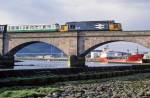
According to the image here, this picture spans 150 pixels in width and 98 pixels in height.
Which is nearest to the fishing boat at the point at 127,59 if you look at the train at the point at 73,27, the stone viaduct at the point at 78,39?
the train at the point at 73,27

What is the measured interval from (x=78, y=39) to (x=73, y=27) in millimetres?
4679

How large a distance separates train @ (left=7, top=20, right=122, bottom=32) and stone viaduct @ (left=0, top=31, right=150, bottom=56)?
5.62 feet

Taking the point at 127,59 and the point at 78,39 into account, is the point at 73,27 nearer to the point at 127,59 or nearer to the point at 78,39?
the point at 78,39

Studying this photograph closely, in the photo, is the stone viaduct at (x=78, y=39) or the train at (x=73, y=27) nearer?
the stone viaduct at (x=78, y=39)

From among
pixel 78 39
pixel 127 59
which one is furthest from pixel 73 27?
pixel 127 59

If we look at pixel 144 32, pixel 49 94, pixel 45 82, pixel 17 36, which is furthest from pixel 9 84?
pixel 17 36

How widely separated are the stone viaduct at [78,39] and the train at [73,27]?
67.4 inches

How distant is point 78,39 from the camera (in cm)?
9244

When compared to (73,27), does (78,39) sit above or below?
below

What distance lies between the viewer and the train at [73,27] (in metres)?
92.0

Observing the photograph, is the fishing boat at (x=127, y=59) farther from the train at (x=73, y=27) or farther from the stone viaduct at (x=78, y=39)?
the stone viaduct at (x=78, y=39)

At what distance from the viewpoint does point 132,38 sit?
87.5 meters

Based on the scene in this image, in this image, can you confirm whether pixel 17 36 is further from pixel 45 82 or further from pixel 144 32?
pixel 45 82

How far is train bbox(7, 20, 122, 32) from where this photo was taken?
9197 cm
